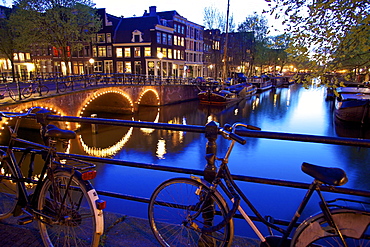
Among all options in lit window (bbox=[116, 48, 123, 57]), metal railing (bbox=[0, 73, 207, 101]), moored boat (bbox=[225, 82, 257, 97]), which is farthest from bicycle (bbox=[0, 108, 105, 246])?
lit window (bbox=[116, 48, 123, 57])

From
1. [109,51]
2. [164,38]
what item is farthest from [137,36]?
[109,51]

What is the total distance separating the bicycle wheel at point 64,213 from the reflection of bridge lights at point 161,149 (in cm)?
1320

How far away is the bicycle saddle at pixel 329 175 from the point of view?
1.68m

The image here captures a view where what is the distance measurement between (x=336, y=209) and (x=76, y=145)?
1786cm

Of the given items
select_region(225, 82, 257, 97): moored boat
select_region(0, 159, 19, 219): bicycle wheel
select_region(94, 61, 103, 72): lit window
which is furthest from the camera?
select_region(94, 61, 103, 72): lit window

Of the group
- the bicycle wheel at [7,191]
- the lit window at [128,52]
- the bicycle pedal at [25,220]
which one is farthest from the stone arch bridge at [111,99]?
the bicycle pedal at [25,220]

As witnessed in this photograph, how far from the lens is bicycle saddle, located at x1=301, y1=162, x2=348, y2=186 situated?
168 cm

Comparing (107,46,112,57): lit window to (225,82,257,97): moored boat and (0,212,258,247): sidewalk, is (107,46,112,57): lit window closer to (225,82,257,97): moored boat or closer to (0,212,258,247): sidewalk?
(225,82,257,97): moored boat

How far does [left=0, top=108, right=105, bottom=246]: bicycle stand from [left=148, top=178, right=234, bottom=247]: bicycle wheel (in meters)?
0.49

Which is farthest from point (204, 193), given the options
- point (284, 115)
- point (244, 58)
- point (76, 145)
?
point (244, 58)

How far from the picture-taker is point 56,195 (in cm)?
236

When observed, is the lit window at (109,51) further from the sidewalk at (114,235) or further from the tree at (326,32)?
the sidewalk at (114,235)

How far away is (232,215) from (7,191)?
246cm

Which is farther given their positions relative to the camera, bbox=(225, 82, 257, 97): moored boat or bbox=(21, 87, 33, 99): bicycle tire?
bbox=(225, 82, 257, 97): moored boat
